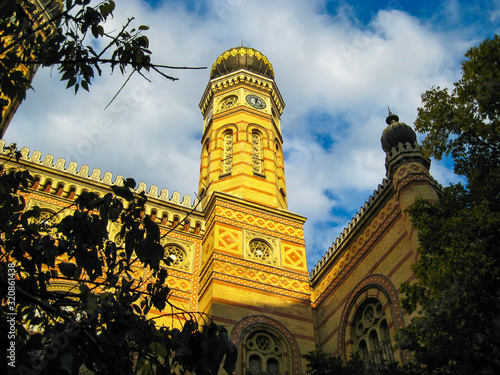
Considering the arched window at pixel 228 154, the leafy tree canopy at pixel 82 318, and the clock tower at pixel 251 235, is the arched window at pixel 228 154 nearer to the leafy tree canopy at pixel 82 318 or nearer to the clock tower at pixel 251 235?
the clock tower at pixel 251 235

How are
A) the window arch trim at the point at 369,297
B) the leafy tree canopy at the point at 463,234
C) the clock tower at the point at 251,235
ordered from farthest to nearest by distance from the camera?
the clock tower at the point at 251,235 → the window arch trim at the point at 369,297 → the leafy tree canopy at the point at 463,234

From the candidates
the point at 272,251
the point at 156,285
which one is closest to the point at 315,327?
the point at 272,251

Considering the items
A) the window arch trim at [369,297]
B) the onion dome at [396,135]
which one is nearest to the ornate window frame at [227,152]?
the onion dome at [396,135]

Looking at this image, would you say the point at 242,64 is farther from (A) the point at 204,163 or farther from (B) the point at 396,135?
(B) the point at 396,135

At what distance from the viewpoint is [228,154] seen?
15.5 m

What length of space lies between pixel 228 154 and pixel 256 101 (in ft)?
9.33

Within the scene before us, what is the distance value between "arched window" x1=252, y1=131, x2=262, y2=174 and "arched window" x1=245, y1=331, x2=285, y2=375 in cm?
568

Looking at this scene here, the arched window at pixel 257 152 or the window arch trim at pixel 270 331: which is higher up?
the arched window at pixel 257 152

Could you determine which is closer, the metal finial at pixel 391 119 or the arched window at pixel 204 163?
the metal finial at pixel 391 119

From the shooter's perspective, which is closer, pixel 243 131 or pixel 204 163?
pixel 243 131

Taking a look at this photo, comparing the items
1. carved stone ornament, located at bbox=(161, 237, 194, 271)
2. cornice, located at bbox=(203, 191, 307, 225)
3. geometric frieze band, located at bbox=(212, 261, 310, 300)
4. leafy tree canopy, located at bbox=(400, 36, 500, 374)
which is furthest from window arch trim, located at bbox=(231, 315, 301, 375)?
leafy tree canopy, located at bbox=(400, 36, 500, 374)

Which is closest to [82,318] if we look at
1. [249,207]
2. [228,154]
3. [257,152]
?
[249,207]

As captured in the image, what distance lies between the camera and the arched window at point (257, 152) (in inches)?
599

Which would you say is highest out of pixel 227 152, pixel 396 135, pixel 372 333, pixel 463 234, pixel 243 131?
pixel 243 131
